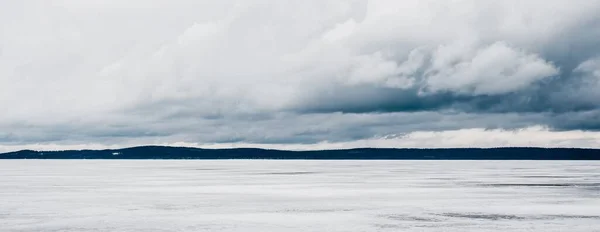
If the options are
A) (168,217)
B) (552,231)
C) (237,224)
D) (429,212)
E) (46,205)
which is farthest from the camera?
(46,205)

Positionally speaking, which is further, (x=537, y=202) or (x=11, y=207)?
(x=537, y=202)

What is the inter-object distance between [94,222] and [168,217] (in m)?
2.09

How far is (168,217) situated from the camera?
20.7 meters

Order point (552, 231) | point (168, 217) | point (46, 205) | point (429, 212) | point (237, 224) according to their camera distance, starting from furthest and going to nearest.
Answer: point (46, 205) → point (429, 212) → point (168, 217) → point (237, 224) → point (552, 231)

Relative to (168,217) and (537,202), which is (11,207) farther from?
(537,202)

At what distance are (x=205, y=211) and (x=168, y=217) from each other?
83.8 inches

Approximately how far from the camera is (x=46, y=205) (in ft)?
81.7

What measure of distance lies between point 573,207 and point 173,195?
1536 centimetres

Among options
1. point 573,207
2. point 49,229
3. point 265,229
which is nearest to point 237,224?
point 265,229

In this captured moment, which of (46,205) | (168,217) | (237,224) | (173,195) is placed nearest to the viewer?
(237,224)

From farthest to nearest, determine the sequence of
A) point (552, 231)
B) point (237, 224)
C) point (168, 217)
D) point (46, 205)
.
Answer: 1. point (46, 205)
2. point (168, 217)
3. point (237, 224)
4. point (552, 231)

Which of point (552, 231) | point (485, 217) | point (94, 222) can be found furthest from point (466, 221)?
point (94, 222)

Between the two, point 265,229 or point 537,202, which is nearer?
point 265,229

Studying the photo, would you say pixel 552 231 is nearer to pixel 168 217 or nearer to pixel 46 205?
pixel 168 217
